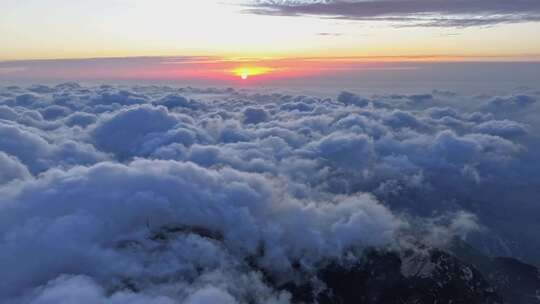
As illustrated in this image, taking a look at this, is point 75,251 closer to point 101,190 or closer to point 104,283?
point 104,283

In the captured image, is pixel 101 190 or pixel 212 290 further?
pixel 101 190

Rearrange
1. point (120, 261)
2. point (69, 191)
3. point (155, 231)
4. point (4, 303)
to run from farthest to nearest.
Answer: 1. point (155, 231)
2. point (69, 191)
3. point (120, 261)
4. point (4, 303)

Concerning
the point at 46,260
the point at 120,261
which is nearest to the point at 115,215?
the point at 120,261

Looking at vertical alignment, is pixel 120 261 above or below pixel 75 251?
below

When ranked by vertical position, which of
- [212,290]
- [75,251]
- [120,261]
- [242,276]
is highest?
[75,251]

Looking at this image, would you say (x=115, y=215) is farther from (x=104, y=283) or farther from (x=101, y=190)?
(x=104, y=283)

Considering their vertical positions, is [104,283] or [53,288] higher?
[53,288]

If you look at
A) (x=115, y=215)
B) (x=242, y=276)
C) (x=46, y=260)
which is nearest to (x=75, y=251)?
(x=46, y=260)

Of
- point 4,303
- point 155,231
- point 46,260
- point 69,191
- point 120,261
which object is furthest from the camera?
point 155,231

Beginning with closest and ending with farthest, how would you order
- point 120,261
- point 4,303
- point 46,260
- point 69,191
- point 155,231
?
point 4,303 < point 46,260 < point 120,261 < point 69,191 < point 155,231
